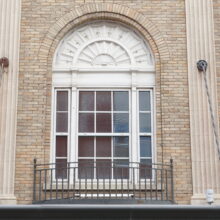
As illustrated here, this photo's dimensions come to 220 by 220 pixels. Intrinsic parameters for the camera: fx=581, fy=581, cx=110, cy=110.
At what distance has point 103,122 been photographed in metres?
13.1

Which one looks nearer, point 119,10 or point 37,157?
point 37,157

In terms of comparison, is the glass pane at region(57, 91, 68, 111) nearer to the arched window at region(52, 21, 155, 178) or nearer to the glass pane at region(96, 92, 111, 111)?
the arched window at region(52, 21, 155, 178)

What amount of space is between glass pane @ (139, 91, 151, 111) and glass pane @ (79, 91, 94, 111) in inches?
43.4

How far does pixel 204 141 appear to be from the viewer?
12633 millimetres

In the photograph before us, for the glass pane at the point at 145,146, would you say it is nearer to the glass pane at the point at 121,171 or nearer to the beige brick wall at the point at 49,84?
the beige brick wall at the point at 49,84

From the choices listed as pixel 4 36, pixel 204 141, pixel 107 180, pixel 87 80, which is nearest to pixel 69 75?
pixel 87 80

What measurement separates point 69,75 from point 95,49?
0.89 m

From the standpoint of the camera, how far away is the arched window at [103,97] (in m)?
13.0

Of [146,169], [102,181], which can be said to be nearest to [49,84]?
[102,181]

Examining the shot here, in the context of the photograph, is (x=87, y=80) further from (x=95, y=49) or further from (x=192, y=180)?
(x=192, y=180)

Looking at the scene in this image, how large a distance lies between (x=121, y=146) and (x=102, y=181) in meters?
0.94

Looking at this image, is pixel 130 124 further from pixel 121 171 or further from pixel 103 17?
pixel 103 17

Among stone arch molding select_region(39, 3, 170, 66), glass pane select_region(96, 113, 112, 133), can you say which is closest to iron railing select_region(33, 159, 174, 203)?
glass pane select_region(96, 113, 112, 133)

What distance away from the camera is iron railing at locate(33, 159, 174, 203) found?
1223 centimetres
